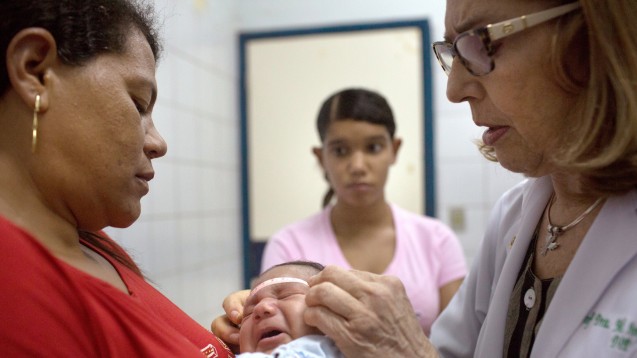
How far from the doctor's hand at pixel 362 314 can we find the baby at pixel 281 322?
0.14 feet

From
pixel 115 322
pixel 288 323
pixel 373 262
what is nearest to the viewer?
pixel 115 322

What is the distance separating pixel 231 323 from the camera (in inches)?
47.0

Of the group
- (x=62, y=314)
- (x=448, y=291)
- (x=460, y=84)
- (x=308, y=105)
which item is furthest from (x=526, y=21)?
(x=308, y=105)

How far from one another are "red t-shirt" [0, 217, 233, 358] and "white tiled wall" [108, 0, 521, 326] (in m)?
1.32

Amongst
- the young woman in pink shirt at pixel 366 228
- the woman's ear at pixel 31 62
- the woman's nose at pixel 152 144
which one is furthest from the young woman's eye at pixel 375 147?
the woman's ear at pixel 31 62

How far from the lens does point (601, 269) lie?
0.89 metres

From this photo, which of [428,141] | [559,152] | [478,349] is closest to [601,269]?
[559,152]

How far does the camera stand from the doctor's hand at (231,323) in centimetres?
114

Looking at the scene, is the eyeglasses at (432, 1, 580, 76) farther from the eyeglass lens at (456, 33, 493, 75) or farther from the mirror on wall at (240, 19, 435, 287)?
the mirror on wall at (240, 19, 435, 287)

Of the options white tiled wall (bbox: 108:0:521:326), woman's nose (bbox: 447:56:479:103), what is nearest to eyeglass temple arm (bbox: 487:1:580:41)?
woman's nose (bbox: 447:56:479:103)

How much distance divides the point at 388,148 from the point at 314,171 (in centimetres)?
129

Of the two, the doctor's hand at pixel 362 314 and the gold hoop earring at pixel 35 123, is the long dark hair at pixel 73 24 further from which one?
the doctor's hand at pixel 362 314

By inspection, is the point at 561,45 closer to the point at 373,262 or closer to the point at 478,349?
the point at 478,349

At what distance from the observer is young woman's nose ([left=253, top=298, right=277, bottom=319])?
40.8 inches
